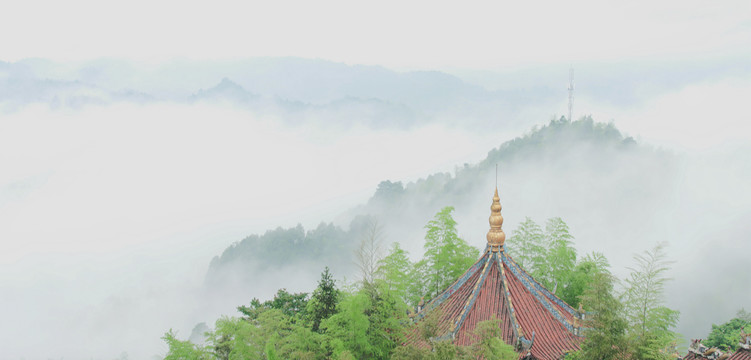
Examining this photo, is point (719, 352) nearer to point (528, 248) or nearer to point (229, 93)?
point (528, 248)

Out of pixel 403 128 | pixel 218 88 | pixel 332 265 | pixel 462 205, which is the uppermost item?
pixel 218 88

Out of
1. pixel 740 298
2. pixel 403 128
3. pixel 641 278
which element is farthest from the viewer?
pixel 403 128

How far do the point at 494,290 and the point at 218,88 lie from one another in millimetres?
162586

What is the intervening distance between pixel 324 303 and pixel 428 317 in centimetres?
348

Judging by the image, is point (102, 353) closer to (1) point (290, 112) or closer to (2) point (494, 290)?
(2) point (494, 290)

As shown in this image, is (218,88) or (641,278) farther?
(218,88)

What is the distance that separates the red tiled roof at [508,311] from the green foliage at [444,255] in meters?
3.90

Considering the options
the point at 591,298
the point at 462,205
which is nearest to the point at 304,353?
the point at 591,298

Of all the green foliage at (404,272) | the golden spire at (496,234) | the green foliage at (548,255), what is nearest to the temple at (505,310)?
the golden spire at (496,234)

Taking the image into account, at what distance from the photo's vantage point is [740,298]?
40.6 metres

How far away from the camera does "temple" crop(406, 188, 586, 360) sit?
12.0m

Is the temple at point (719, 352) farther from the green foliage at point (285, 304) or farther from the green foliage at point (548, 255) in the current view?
the green foliage at point (285, 304)

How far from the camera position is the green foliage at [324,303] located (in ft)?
43.5

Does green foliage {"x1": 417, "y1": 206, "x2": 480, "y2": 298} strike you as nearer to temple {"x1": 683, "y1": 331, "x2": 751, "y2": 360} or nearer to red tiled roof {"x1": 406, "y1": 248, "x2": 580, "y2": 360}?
red tiled roof {"x1": 406, "y1": 248, "x2": 580, "y2": 360}
